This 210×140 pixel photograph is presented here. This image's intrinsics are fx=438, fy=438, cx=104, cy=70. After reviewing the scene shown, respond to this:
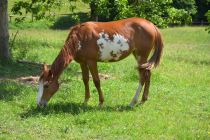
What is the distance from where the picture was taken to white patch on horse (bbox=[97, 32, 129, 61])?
9.09 m

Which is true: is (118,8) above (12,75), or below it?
above

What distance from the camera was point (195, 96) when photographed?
10.8 m

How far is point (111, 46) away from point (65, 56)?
1036mm

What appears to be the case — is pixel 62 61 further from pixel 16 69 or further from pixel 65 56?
pixel 16 69

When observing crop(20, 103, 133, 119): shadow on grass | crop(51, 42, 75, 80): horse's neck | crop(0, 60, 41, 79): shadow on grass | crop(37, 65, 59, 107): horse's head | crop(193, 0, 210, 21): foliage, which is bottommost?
crop(193, 0, 210, 21): foliage

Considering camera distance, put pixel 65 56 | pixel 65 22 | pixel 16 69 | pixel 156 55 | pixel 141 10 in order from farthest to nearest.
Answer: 1. pixel 65 22
2. pixel 141 10
3. pixel 16 69
4. pixel 156 55
5. pixel 65 56

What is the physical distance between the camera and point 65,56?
8.77 m

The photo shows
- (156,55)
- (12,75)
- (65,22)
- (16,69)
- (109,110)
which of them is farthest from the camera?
(65,22)

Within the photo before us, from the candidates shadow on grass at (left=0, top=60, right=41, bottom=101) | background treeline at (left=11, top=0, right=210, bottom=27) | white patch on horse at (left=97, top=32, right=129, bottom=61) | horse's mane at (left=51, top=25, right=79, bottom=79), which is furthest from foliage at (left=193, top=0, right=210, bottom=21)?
horse's mane at (left=51, top=25, right=79, bottom=79)

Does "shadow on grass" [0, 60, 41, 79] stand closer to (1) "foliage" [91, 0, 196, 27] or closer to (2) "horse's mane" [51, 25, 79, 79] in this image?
(1) "foliage" [91, 0, 196, 27]

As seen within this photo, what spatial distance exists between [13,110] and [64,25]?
126 ft

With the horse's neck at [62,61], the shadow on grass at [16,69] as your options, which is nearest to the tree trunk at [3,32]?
the shadow on grass at [16,69]

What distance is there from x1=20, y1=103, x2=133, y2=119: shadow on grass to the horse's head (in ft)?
0.54

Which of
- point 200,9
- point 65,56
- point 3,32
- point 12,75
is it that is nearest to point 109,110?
point 65,56
